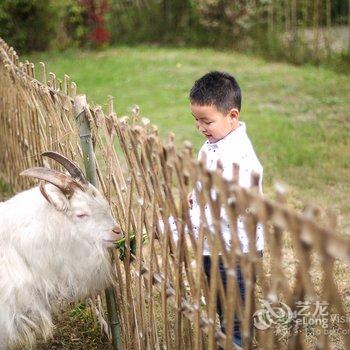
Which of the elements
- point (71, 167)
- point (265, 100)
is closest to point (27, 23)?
point (265, 100)

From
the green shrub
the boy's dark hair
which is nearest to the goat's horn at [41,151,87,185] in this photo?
the boy's dark hair

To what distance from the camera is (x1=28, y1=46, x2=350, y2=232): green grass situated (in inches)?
270

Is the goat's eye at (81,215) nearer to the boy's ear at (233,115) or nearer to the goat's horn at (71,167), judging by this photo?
the goat's horn at (71,167)

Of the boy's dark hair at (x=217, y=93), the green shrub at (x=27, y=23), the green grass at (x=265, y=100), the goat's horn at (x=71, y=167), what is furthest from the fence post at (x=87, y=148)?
the green shrub at (x=27, y=23)

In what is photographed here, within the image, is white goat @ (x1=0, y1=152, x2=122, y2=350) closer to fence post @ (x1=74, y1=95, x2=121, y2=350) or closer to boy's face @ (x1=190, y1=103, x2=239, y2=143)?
fence post @ (x1=74, y1=95, x2=121, y2=350)

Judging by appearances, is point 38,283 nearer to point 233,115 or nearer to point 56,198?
point 56,198

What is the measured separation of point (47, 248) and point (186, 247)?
81 cm

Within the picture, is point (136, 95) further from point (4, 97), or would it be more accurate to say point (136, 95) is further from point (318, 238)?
point (318, 238)

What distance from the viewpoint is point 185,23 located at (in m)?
17.5

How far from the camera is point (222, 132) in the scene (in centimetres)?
304

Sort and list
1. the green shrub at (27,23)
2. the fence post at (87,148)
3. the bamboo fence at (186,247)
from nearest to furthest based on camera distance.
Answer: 1. the bamboo fence at (186,247)
2. the fence post at (87,148)
3. the green shrub at (27,23)

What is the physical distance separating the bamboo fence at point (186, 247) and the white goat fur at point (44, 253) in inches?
7.0

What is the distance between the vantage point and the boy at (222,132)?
114 inches

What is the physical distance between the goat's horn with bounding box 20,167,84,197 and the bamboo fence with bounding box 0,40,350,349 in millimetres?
275
